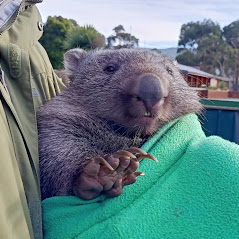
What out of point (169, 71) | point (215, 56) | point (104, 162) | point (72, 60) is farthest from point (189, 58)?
point (104, 162)

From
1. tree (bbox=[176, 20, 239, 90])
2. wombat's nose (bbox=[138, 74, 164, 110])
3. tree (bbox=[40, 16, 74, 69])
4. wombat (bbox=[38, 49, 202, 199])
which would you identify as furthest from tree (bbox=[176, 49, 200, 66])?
wombat's nose (bbox=[138, 74, 164, 110])

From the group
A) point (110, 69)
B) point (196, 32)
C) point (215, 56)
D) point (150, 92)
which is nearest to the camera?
point (150, 92)

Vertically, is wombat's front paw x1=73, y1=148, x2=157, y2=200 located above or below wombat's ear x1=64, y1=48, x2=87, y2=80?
below

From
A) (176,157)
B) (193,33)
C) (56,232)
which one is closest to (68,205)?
(56,232)

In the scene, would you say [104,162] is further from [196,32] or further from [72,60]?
Answer: [196,32]

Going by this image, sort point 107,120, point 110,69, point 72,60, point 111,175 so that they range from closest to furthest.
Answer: point 111,175 < point 107,120 < point 110,69 < point 72,60

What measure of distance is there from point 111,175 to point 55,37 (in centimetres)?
1814

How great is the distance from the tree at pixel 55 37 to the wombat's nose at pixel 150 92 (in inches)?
528

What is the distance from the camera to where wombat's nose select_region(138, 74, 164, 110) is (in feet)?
4.93

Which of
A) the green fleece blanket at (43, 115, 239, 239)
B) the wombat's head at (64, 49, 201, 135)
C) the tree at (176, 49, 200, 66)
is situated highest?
the wombat's head at (64, 49, 201, 135)

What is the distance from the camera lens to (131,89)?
1580mm

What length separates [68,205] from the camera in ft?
4.40

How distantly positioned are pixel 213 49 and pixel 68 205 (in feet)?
149

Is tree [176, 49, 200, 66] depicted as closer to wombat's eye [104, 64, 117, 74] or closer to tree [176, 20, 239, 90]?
tree [176, 20, 239, 90]
